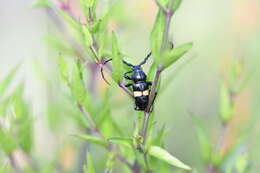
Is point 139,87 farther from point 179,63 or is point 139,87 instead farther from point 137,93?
point 179,63

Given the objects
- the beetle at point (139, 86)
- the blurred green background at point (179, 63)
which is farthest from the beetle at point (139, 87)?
the blurred green background at point (179, 63)

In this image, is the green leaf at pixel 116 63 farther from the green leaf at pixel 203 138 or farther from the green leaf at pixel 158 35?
the green leaf at pixel 203 138

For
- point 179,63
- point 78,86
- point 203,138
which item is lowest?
point 179,63

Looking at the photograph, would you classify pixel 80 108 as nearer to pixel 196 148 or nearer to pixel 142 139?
pixel 142 139

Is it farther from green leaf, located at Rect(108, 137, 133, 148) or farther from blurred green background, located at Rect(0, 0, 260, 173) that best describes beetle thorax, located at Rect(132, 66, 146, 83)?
blurred green background, located at Rect(0, 0, 260, 173)

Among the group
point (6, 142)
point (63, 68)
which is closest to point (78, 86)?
point (63, 68)

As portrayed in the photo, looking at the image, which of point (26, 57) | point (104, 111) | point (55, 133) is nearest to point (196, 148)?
point (55, 133)
